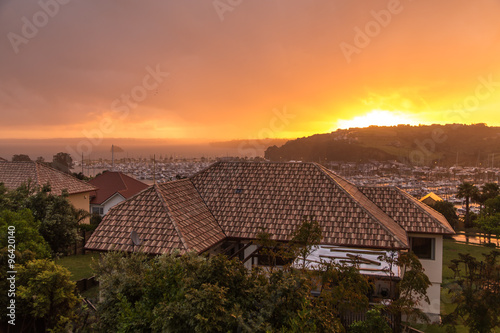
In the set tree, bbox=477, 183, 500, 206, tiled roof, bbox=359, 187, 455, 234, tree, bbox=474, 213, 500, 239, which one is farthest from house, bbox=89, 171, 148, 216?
tree, bbox=477, 183, 500, 206

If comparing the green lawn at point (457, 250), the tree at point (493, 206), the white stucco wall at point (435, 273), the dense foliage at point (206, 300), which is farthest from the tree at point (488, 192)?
the dense foliage at point (206, 300)

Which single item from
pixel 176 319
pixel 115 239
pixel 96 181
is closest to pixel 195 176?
pixel 115 239

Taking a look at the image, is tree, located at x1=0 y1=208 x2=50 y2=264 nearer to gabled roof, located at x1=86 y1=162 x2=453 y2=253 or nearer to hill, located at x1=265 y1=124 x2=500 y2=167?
gabled roof, located at x1=86 y1=162 x2=453 y2=253

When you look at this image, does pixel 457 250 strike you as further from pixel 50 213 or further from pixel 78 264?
pixel 50 213

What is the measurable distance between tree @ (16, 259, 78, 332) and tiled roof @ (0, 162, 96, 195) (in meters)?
19.9

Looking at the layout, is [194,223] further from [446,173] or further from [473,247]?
[446,173]

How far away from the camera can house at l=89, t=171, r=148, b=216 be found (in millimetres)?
40344

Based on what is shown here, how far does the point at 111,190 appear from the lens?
4206 cm

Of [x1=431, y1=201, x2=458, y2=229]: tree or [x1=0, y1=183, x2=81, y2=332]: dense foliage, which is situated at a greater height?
[x1=0, y1=183, x2=81, y2=332]: dense foliage

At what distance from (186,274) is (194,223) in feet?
23.8

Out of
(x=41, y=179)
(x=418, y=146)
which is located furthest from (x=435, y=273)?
(x=418, y=146)

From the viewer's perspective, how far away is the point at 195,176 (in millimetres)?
20406

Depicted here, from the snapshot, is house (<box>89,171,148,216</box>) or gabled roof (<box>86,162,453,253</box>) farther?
house (<box>89,171,148,216</box>)

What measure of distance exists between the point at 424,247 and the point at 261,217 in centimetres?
915
